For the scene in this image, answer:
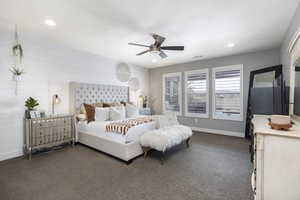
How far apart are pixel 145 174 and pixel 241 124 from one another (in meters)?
3.76

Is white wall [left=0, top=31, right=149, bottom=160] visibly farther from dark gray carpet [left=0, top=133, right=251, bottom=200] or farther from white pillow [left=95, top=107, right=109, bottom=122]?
white pillow [left=95, top=107, right=109, bottom=122]

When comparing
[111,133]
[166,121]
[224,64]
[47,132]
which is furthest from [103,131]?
[224,64]

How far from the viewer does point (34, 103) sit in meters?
3.28

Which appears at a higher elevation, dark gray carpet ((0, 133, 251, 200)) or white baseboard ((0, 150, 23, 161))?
white baseboard ((0, 150, 23, 161))

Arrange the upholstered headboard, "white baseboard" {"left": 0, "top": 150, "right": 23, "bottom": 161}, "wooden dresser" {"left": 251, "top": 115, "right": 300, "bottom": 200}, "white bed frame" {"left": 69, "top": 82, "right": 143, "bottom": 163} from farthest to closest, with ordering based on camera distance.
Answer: the upholstered headboard < "white baseboard" {"left": 0, "top": 150, "right": 23, "bottom": 161} < "white bed frame" {"left": 69, "top": 82, "right": 143, "bottom": 163} < "wooden dresser" {"left": 251, "top": 115, "right": 300, "bottom": 200}

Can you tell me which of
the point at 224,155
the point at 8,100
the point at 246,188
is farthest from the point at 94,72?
the point at 246,188

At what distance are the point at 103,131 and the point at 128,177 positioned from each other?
4.32 ft

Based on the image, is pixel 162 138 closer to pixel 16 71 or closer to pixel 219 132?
pixel 219 132

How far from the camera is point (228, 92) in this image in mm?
4816

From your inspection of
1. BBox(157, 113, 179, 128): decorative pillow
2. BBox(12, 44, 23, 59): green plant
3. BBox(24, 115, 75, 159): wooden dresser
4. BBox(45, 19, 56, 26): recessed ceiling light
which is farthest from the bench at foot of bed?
BBox(12, 44, 23, 59): green plant

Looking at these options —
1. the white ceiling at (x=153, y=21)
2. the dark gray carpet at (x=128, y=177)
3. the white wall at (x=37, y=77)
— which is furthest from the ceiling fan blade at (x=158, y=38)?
the dark gray carpet at (x=128, y=177)

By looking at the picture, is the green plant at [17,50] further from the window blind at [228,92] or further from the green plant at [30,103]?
the window blind at [228,92]

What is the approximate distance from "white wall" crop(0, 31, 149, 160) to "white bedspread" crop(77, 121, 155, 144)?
A: 2.74ft

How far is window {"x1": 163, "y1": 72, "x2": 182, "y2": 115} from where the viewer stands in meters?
6.00
